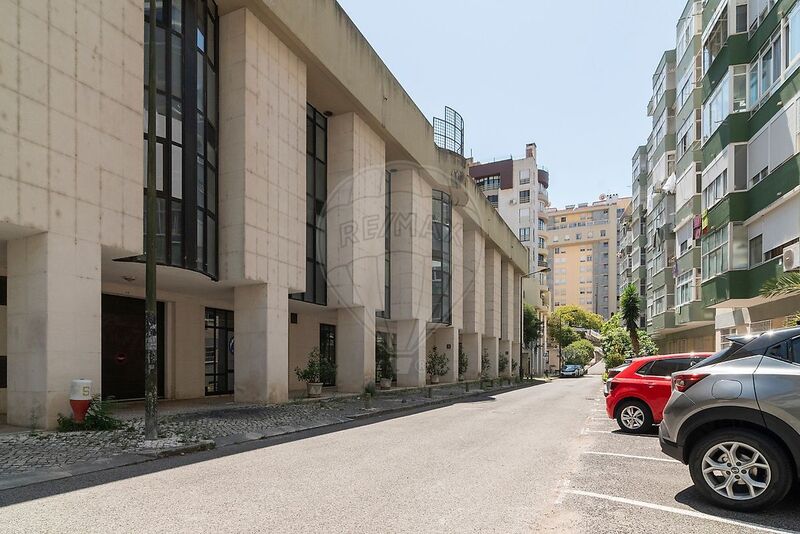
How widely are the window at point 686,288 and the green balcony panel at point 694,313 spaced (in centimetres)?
37

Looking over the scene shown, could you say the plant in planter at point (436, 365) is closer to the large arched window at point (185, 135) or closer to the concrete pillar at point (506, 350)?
the concrete pillar at point (506, 350)

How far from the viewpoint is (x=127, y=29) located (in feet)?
42.1

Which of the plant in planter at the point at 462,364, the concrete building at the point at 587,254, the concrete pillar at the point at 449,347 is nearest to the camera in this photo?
the concrete pillar at the point at 449,347

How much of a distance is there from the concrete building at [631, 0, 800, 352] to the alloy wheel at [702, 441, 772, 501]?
13.5 metres

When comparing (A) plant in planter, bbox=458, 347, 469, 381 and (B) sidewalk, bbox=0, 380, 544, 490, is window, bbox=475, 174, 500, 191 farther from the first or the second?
(B) sidewalk, bbox=0, 380, 544, 490

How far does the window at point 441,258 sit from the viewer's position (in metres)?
32.6

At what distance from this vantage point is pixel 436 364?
32938mm

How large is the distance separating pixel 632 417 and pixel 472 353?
2814 centimetres

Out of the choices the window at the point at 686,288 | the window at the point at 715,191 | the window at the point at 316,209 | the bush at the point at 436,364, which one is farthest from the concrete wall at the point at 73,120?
the window at the point at 686,288

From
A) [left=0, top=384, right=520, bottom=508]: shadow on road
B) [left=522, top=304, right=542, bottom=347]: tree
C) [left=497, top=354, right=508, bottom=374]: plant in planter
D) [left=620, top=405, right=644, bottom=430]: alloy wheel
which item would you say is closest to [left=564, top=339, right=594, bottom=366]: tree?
[left=522, top=304, right=542, bottom=347]: tree

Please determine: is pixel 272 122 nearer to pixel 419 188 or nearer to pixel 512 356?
pixel 419 188

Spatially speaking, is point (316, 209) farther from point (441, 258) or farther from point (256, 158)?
point (441, 258)

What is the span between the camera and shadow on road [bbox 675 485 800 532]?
5.13m

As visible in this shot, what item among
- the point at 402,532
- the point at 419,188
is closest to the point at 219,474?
the point at 402,532
